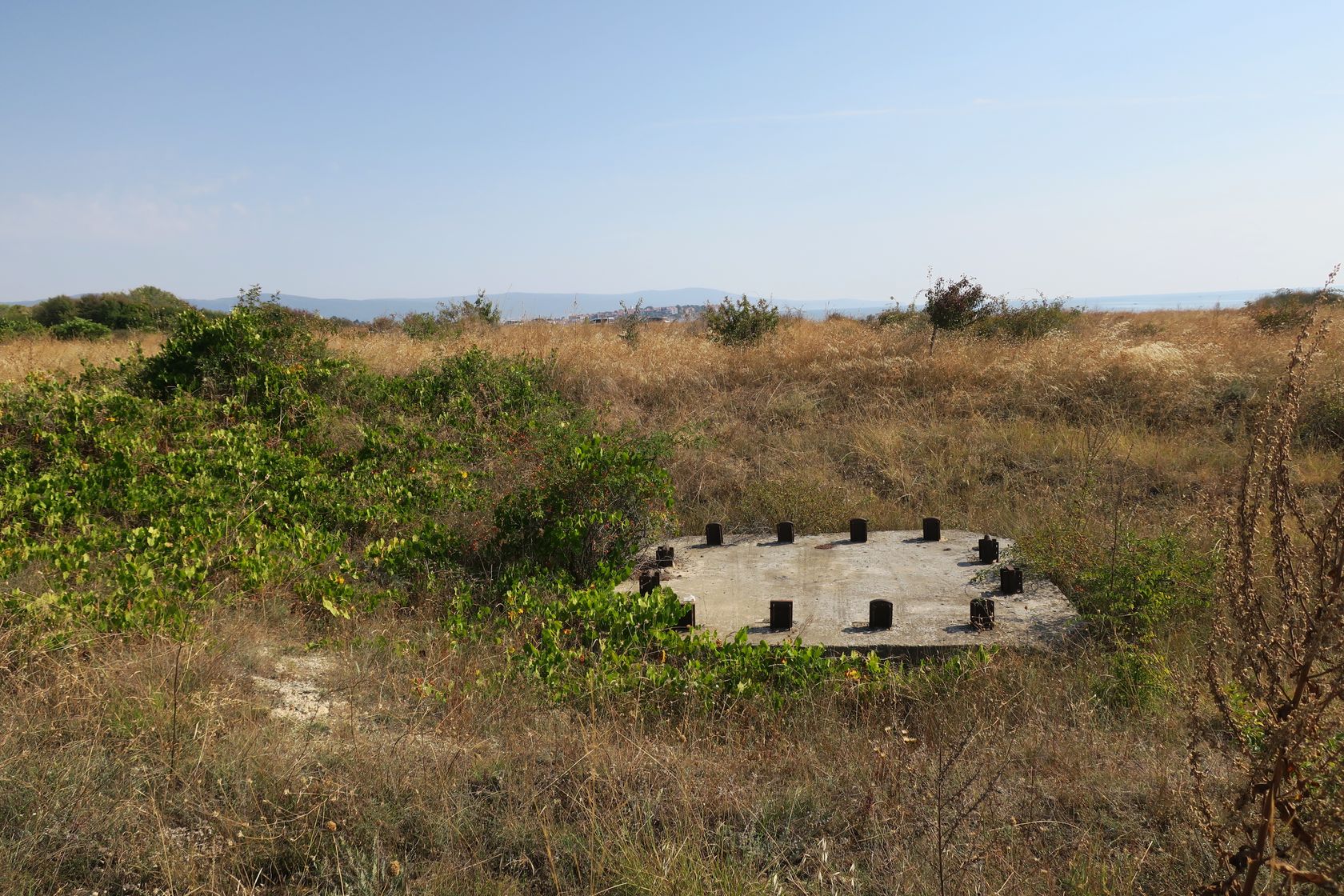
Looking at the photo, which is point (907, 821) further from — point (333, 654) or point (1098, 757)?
point (333, 654)

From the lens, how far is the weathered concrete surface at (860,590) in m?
4.75

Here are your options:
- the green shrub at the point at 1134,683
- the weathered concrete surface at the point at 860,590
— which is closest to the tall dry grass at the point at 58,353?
the weathered concrete surface at the point at 860,590

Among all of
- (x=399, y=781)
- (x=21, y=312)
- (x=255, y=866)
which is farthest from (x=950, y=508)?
(x=21, y=312)

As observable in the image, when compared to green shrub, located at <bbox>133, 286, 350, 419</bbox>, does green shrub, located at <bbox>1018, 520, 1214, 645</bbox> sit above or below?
below

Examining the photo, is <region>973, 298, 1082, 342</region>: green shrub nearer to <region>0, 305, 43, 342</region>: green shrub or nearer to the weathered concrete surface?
the weathered concrete surface

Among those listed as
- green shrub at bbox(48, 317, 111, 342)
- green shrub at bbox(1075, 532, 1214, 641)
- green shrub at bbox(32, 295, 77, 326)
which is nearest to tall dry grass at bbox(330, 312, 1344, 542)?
green shrub at bbox(1075, 532, 1214, 641)

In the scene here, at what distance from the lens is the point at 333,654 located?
4.83m

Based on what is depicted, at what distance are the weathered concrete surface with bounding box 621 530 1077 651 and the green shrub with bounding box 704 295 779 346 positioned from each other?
332 inches

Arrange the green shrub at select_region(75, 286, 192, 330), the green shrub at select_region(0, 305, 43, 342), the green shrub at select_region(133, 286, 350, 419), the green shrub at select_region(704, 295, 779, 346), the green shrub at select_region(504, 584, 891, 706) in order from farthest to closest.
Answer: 1. the green shrub at select_region(75, 286, 192, 330)
2. the green shrub at select_region(0, 305, 43, 342)
3. the green shrub at select_region(704, 295, 779, 346)
4. the green shrub at select_region(133, 286, 350, 419)
5. the green shrub at select_region(504, 584, 891, 706)

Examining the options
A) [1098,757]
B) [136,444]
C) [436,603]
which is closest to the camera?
[1098,757]

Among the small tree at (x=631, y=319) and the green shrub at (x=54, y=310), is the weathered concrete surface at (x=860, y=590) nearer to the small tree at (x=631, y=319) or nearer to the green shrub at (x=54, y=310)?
the small tree at (x=631, y=319)

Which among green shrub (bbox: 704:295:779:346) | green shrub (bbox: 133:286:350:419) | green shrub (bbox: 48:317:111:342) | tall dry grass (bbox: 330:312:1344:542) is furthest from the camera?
green shrub (bbox: 48:317:111:342)

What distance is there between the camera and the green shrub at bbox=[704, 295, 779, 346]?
15.0 metres

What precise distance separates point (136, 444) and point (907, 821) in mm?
7452
